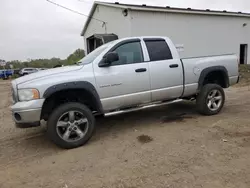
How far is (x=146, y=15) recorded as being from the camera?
15.3 meters

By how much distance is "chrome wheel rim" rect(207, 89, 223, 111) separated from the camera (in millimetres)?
5738

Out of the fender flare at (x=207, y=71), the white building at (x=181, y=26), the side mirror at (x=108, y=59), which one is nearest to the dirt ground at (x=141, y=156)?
the fender flare at (x=207, y=71)

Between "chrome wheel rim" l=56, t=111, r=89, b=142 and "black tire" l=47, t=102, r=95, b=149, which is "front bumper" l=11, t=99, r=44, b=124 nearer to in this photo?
"black tire" l=47, t=102, r=95, b=149

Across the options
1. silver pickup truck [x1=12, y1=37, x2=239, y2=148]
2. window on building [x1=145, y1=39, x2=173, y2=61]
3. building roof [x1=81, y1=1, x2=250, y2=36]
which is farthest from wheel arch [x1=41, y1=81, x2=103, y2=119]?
building roof [x1=81, y1=1, x2=250, y2=36]

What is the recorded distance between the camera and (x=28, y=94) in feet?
12.5

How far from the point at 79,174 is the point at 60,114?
3.99 feet

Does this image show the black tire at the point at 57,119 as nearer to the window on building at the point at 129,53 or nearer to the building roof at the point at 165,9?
the window on building at the point at 129,53

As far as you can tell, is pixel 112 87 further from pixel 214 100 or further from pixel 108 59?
pixel 214 100

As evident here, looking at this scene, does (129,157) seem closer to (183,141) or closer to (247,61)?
(183,141)

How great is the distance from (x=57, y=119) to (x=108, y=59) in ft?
4.84

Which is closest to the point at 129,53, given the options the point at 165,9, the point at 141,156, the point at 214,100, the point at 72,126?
the point at 72,126

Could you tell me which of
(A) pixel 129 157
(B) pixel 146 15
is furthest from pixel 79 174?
(B) pixel 146 15

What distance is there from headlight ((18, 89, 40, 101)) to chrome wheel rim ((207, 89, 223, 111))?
410 cm

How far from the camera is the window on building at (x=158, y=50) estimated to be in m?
5.08
